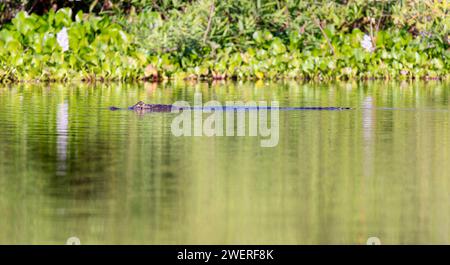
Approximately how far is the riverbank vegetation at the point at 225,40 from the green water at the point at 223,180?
9.57 metres

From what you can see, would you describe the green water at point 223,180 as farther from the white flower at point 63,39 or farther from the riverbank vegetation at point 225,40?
the white flower at point 63,39

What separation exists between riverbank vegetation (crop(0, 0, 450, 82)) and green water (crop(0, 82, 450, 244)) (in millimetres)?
9566

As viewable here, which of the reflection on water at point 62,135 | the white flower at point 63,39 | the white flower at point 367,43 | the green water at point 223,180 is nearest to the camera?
the green water at point 223,180

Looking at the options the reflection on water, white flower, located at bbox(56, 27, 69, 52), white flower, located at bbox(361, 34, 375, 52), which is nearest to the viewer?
the reflection on water

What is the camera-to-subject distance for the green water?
932 centimetres

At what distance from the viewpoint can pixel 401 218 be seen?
Result: 9.79 m

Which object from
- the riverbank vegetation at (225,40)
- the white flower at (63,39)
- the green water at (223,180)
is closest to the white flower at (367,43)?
the riverbank vegetation at (225,40)

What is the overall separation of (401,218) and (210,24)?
2020 cm

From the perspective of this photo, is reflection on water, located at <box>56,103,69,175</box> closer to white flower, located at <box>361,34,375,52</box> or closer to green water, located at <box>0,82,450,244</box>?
green water, located at <box>0,82,450,244</box>

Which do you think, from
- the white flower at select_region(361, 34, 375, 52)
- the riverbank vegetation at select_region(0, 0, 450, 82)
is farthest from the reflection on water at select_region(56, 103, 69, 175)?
the white flower at select_region(361, 34, 375, 52)

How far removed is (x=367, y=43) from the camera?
3102 centimetres

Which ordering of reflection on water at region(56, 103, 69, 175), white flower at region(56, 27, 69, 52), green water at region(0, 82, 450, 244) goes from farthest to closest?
1. white flower at region(56, 27, 69, 52)
2. reflection on water at region(56, 103, 69, 175)
3. green water at region(0, 82, 450, 244)

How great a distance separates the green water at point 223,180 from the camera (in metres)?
9.32
